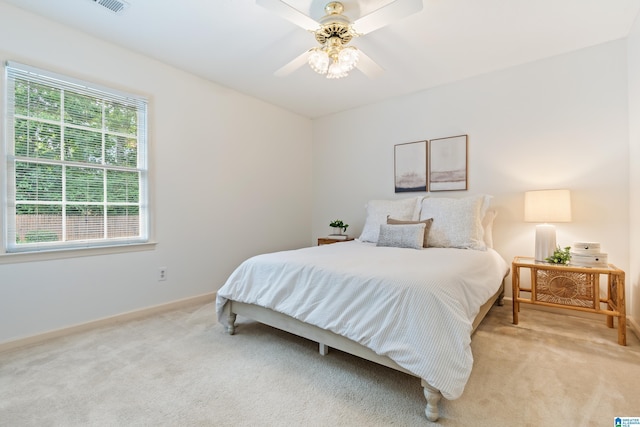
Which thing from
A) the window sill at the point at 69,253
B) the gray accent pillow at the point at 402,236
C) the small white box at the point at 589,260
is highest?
the gray accent pillow at the point at 402,236

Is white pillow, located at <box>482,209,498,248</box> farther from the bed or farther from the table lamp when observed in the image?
the table lamp

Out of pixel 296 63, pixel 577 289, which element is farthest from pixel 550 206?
pixel 296 63

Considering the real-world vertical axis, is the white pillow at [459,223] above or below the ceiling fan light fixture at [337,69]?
below

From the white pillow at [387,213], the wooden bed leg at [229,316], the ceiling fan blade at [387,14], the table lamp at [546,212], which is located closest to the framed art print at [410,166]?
the white pillow at [387,213]

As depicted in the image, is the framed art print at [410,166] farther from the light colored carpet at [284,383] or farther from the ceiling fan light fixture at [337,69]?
the light colored carpet at [284,383]

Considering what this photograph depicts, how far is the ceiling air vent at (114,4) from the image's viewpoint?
2129 millimetres

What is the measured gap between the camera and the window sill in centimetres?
220

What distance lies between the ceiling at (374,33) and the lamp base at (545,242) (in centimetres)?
167

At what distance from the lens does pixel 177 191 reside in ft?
10.4

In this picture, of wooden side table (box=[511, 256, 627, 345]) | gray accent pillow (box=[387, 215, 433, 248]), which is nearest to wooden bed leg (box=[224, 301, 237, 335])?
gray accent pillow (box=[387, 215, 433, 248])

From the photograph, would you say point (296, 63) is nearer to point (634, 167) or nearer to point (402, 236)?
point (402, 236)

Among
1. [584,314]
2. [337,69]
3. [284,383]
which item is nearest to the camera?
[284,383]

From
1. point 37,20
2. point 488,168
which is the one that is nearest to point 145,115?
point 37,20

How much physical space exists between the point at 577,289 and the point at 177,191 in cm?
378
